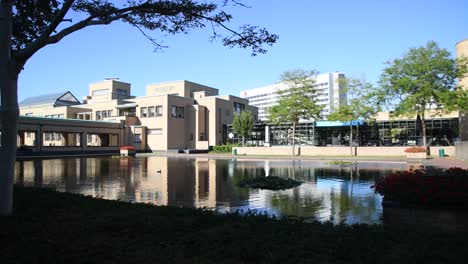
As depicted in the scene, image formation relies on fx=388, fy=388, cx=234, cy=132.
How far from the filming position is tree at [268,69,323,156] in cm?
4784

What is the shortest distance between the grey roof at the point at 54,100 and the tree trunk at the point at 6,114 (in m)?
82.0

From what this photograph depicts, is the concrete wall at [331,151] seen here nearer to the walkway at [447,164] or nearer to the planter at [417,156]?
the planter at [417,156]

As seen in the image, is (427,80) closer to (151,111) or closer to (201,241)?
(201,241)

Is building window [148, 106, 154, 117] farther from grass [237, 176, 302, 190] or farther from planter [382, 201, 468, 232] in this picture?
planter [382, 201, 468, 232]

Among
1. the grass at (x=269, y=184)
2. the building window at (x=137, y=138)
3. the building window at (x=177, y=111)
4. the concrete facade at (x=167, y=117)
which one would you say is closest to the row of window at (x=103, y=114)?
the concrete facade at (x=167, y=117)

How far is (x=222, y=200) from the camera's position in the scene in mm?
12898

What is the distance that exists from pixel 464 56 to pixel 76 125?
54.6m

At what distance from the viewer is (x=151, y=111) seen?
67.1 metres

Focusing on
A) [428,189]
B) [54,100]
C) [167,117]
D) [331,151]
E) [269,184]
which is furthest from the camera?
[54,100]

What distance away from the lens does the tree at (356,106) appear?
42.6 metres

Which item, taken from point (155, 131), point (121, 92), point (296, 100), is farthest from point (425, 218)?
point (121, 92)

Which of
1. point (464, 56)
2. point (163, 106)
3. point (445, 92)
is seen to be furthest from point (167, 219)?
point (163, 106)

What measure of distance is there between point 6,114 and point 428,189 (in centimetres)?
975

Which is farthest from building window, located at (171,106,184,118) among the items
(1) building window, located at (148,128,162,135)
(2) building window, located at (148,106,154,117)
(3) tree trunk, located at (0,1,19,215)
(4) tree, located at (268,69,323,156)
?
(3) tree trunk, located at (0,1,19,215)
